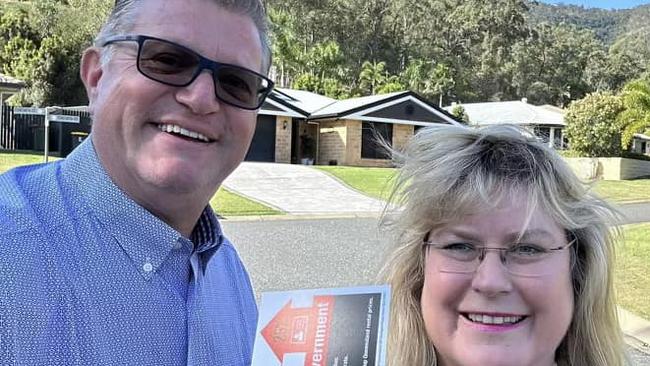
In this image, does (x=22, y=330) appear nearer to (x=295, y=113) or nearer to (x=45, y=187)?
(x=45, y=187)

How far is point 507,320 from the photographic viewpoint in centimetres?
189

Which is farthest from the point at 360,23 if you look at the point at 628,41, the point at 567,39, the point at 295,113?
the point at 628,41

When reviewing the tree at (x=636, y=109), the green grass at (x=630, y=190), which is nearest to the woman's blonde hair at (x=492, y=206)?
the green grass at (x=630, y=190)

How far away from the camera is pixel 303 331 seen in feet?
4.87

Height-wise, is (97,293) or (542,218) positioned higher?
(542,218)

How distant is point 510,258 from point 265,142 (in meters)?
31.4

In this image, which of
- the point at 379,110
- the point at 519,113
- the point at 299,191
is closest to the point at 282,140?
the point at 379,110

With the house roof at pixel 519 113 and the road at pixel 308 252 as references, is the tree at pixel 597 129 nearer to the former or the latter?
the house roof at pixel 519 113

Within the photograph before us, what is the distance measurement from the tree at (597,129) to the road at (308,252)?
63.0 feet

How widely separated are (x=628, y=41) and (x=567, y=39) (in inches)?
1350

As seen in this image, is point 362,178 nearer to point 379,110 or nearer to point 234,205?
point 379,110

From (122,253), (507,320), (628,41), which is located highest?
(628,41)

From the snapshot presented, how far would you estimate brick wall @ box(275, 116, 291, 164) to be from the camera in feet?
109

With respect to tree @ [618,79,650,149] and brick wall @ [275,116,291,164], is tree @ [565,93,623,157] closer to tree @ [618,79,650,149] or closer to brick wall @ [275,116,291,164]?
tree @ [618,79,650,149]
